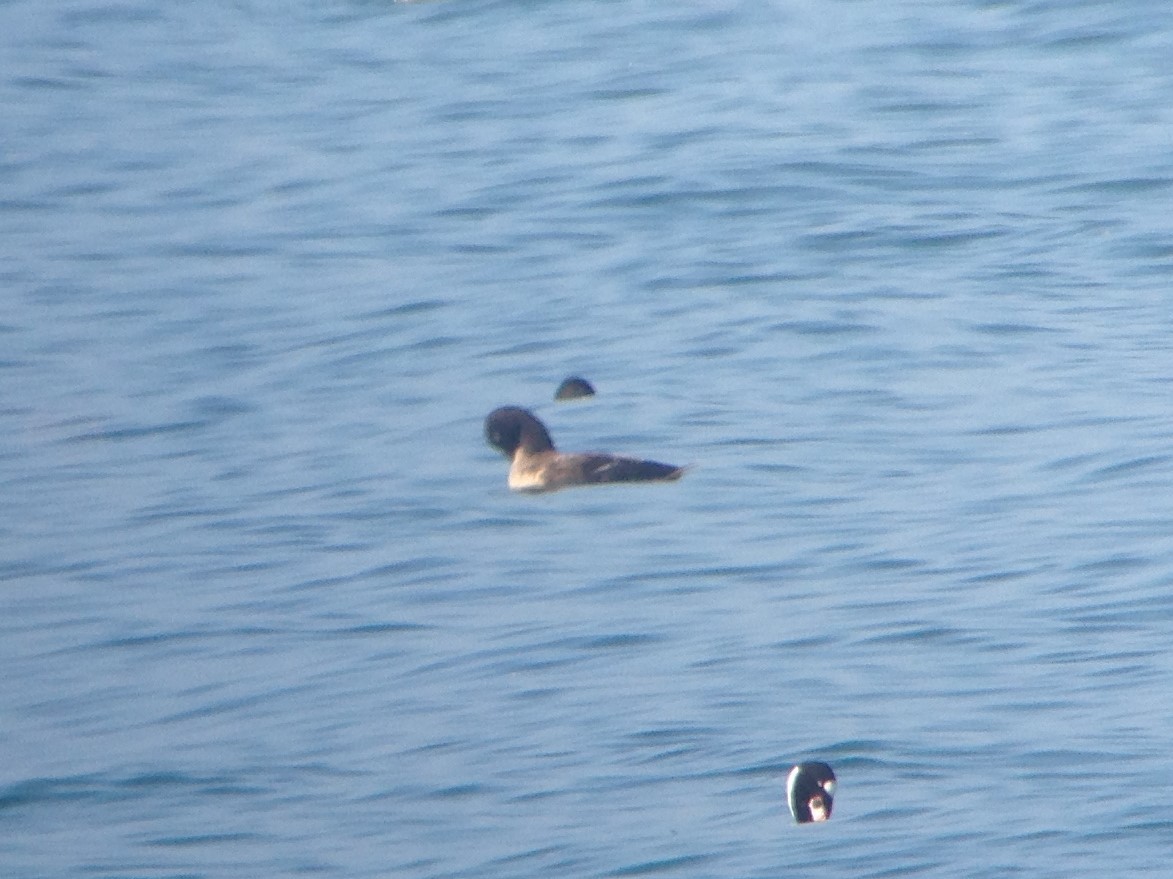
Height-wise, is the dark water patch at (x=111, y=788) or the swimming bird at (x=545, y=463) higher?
the dark water patch at (x=111, y=788)

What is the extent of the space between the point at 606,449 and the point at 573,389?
0.63 meters

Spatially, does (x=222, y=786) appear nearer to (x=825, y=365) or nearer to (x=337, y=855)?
(x=337, y=855)

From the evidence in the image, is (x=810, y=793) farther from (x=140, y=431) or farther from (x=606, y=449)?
(x=140, y=431)

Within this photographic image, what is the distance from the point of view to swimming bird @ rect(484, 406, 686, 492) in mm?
11859

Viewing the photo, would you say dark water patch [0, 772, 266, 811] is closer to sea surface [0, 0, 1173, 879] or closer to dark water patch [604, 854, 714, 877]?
sea surface [0, 0, 1173, 879]

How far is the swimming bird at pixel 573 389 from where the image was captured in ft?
44.6

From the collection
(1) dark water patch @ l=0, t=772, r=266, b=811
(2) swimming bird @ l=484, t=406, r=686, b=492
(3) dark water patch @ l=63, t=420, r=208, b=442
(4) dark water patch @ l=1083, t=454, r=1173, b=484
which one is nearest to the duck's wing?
(2) swimming bird @ l=484, t=406, r=686, b=492

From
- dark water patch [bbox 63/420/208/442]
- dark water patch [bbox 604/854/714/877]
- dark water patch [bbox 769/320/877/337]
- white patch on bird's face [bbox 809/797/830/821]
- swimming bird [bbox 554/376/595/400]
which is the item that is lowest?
dark water patch [bbox 769/320/877/337]

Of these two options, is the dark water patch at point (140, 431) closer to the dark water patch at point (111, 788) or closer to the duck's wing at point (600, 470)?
the duck's wing at point (600, 470)

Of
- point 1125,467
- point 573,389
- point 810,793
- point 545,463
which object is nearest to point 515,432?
point 545,463

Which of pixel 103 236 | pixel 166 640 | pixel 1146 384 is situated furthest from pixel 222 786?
pixel 103 236

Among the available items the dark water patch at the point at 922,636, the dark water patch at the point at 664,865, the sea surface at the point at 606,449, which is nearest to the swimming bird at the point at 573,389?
the sea surface at the point at 606,449

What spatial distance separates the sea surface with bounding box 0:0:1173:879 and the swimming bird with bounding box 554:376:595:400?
0.07 m

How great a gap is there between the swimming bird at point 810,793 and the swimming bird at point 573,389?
5978mm
